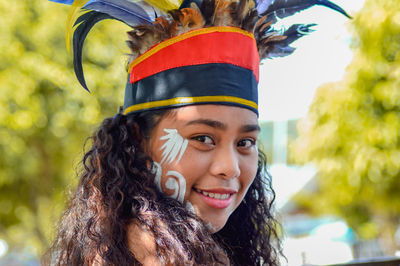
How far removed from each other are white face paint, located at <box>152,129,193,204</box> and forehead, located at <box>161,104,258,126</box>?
6cm

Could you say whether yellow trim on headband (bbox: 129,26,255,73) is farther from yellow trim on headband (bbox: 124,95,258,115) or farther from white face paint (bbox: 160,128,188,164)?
white face paint (bbox: 160,128,188,164)

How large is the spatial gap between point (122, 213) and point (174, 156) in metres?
0.32

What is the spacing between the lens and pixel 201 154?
6.35 ft

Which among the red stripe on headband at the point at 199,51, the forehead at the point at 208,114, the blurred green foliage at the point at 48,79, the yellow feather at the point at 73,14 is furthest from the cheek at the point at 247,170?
the blurred green foliage at the point at 48,79

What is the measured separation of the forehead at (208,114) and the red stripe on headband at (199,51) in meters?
0.19

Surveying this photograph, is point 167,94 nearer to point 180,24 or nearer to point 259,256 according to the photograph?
point 180,24

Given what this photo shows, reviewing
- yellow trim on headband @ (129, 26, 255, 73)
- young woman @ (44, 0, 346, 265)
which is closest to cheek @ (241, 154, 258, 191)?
young woman @ (44, 0, 346, 265)

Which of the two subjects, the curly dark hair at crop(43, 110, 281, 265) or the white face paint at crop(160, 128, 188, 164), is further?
the white face paint at crop(160, 128, 188, 164)

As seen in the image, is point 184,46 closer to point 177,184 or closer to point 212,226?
point 177,184

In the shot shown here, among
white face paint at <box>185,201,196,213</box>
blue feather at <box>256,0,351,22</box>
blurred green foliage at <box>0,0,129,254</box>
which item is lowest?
white face paint at <box>185,201,196,213</box>

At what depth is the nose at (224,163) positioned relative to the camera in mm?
1925

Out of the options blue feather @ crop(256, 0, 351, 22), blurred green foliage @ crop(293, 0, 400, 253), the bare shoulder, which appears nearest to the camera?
the bare shoulder

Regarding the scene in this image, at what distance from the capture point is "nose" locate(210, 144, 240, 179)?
1.92m

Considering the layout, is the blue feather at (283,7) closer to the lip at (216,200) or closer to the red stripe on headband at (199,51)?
the red stripe on headband at (199,51)
